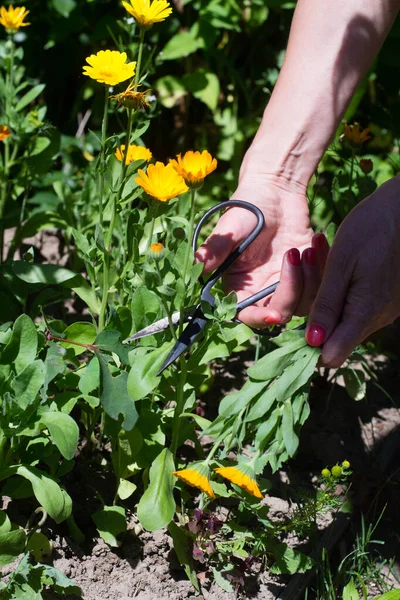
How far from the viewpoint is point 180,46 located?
2895 mm

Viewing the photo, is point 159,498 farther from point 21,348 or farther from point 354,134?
point 354,134

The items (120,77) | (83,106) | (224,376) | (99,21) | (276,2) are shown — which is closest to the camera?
(120,77)

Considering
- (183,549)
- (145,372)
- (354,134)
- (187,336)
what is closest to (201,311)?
(187,336)

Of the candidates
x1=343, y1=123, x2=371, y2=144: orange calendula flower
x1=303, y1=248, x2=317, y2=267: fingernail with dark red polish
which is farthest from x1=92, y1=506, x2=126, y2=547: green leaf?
x1=343, y1=123, x2=371, y2=144: orange calendula flower

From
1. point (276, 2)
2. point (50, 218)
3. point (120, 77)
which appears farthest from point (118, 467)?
point (276, 2)

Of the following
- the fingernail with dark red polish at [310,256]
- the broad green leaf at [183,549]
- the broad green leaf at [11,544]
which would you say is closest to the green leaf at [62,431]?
the broad green leaf at [11,544]

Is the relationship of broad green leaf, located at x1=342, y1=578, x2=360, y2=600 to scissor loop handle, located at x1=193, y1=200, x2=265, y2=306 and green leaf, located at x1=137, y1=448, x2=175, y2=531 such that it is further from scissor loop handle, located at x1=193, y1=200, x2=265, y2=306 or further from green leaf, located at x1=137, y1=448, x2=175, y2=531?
scissor loop handle, located at x1=193, y1=200, x2=265, y2=306

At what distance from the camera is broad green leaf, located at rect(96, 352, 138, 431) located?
4.71 ft

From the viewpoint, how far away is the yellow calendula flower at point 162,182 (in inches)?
54.9

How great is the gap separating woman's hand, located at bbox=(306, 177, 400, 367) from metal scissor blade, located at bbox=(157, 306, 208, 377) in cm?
23

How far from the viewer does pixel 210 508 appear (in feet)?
6.01

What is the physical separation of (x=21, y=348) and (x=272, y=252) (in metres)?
0.68

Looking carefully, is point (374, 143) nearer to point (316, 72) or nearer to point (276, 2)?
point (276, 2)

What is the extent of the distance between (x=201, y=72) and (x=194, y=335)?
1.78m
